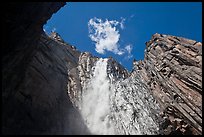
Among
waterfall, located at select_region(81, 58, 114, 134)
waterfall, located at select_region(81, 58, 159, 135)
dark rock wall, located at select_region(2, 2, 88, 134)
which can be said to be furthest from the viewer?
waterfall, located at select_region(81, 58, 114, 134)

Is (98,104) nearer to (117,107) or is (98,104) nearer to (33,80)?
(117,107)

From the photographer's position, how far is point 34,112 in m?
30.0

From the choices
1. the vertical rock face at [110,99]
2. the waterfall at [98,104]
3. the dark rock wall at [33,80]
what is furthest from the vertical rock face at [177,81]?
the dark rock wall at [33,80]

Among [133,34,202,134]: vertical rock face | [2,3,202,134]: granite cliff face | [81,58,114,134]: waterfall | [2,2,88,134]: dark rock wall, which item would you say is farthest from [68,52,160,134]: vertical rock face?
[2,2,88,134]: dark rock wall

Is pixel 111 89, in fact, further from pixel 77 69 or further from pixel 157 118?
pixel 157 118

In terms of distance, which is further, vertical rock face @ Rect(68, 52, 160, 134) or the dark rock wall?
vertical rock face @ Rect(68, 52, 160, 134)

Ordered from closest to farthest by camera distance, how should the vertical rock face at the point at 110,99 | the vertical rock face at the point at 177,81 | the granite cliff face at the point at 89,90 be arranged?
the granite cliff face at the point at 89,90 → the vertical rock face at the point at 177,81 → the vertical rock face at the point at 110,99

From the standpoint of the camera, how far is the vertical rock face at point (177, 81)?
85.7 feet

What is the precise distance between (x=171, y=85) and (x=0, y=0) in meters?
20.8

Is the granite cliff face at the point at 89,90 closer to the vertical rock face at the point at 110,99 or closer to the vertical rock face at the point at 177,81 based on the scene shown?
the vertical rock face at the point at 177,81

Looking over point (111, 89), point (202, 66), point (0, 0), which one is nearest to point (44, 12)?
point (0, 0)

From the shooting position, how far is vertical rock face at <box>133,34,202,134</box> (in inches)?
1028

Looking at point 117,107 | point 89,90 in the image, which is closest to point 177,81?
→ point 117,107

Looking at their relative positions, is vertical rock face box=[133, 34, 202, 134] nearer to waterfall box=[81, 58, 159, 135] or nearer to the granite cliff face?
the granite cliff face
